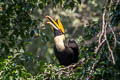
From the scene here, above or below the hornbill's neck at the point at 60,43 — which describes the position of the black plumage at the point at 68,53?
below

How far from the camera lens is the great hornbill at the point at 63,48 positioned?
20.3ft

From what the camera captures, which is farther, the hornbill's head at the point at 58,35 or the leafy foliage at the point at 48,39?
the hornbill's head at the point at 58,35

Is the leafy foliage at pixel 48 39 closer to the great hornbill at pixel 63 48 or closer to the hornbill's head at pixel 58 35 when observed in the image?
the great hornbill at pixel 63 48

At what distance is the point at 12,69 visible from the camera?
426 cm

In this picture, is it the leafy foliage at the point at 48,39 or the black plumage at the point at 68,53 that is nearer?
the leafy foliage at the point at 48,39

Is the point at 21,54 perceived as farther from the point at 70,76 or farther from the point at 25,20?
the point at 70,76

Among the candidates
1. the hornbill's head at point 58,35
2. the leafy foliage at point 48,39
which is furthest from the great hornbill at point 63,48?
the leafy foliage at point 48,39

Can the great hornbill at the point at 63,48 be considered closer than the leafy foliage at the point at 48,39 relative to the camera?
No

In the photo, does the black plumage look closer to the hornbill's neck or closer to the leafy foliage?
the hornbill's neck

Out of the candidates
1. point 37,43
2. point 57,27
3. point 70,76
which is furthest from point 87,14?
point 70,76

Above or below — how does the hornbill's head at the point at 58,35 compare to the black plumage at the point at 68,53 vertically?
above

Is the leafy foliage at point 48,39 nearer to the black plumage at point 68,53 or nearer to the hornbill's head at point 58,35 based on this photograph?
the black plumage at point 68,53

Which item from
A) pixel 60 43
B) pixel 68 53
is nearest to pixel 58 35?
pixel 60 43

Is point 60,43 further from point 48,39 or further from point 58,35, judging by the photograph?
point 48,39
